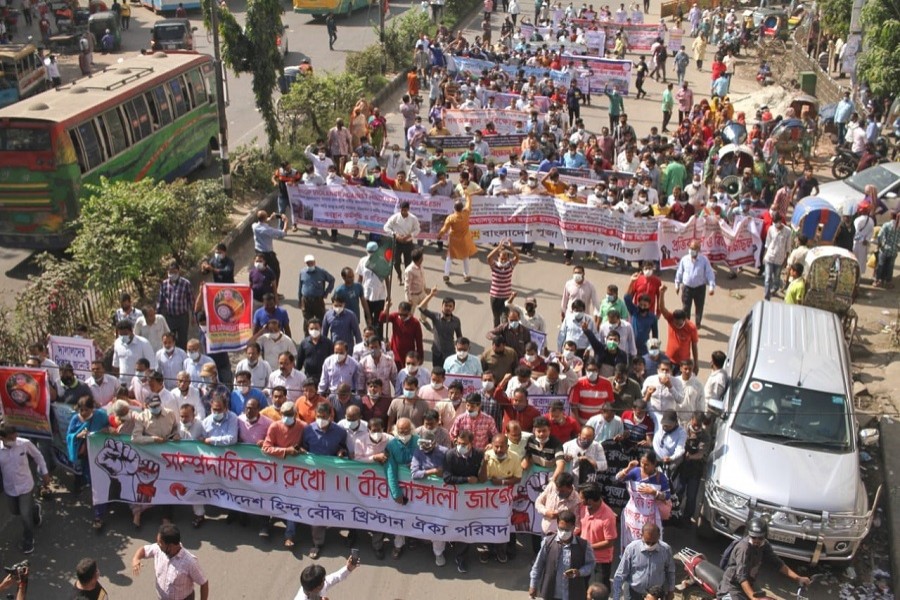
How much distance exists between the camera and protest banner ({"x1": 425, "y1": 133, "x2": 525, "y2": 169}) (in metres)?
21.7

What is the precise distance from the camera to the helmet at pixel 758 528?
894cm

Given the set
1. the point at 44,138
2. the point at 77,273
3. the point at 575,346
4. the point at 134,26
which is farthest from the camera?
the point at 134,26

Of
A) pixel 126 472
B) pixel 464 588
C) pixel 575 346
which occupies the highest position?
pixel 575 346

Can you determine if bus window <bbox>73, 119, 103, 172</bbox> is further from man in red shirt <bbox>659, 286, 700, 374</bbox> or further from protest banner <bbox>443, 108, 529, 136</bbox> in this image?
man in red shirt <bbox>659, 286, 700, 374</bbox>

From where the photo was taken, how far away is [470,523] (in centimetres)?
1017

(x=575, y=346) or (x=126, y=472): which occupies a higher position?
(x=575, y=346)

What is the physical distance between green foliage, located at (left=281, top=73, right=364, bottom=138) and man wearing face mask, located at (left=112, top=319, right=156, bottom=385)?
12448mm

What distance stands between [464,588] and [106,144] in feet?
38.0

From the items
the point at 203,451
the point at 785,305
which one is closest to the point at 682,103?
the point at 785,305

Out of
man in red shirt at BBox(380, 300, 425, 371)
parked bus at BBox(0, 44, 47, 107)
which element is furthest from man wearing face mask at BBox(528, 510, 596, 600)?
parked bus at BBox(0, 44, 47, 107)

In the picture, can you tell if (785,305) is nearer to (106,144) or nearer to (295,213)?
(295,213)

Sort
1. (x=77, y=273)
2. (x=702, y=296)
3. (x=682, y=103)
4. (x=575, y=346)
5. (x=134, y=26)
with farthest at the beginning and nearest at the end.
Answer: (x=134, y=26) < (x=682, y=103) < (x=702, y=296) < (x=77, y=273) < (x=575, y=346)

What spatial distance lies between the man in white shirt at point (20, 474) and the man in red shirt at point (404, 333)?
14.0ft

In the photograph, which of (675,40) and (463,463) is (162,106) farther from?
(675,40)
